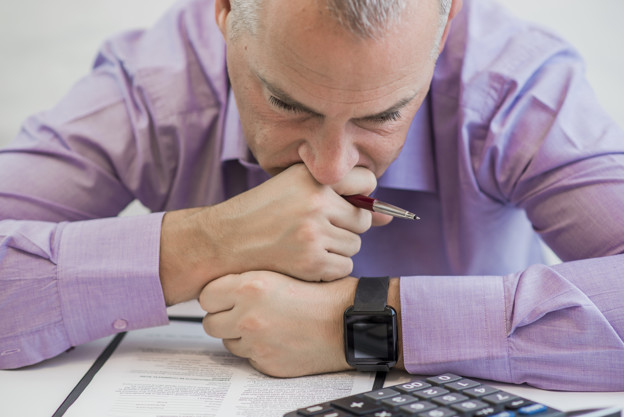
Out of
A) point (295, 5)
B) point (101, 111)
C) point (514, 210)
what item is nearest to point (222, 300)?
point (295, 5)

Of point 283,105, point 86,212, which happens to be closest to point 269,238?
point 283,105

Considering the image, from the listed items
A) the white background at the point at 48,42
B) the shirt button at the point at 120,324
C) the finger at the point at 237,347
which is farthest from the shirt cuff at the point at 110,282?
the white background at the point at 48,42

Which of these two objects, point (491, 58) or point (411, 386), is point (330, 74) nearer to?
point (411, 386)

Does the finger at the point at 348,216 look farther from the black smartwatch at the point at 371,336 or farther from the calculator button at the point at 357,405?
the calculator button at the point at 357,405

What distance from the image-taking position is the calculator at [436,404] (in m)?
0.84

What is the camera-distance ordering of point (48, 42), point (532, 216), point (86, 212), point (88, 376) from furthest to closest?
point (48, 42) < point (86, 212) < point (532, 216) < point (88, 376)

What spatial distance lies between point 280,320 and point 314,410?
0.23m

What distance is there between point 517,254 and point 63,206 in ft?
3.21

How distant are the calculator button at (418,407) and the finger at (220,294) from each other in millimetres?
360

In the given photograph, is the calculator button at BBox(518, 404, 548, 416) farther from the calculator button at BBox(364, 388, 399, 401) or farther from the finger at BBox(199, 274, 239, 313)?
the finger at BBox(199, 274, 239, 313)

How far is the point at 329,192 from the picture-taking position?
119cm

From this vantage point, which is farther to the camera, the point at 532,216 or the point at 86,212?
the point at 86,212

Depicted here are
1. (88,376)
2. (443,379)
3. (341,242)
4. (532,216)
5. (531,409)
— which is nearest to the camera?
(531,409)

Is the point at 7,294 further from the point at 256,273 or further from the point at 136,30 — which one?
the point at 136,30
